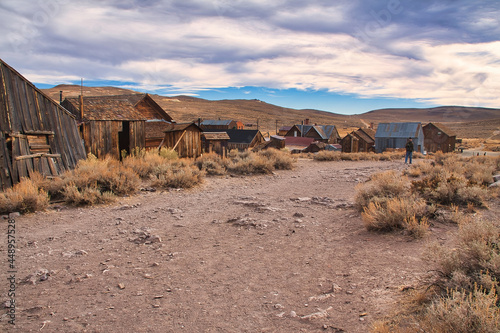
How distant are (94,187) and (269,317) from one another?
6855mm

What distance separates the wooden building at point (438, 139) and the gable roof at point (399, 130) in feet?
19.6

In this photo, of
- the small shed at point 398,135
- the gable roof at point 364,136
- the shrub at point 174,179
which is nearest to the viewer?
the shrub at point 174,179

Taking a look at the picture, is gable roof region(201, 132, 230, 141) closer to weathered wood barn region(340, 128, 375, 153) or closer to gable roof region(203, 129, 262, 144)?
gable roof region(203, 129, 262, 144)

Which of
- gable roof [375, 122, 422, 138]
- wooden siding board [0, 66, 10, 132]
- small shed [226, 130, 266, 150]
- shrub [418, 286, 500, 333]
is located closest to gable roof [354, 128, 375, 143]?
gable roof [375, 122, 422, 138]

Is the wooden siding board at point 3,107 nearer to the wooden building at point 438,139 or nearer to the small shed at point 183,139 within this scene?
the small shed at point 183,139

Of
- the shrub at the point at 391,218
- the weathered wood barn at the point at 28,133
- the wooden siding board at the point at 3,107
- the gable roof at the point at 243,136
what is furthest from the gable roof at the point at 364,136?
the wooden siding board at the point at 3,107

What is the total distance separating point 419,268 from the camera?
3.93 m

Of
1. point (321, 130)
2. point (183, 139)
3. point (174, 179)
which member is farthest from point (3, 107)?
point (321, 130)

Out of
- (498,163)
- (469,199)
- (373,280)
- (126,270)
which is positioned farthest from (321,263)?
(498,163)

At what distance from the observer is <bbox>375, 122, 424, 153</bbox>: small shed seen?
39006 mm

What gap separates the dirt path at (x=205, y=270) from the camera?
321cm

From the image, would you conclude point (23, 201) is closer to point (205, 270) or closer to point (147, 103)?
point (205, 270)

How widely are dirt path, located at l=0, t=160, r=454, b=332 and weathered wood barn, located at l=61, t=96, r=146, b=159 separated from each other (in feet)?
25.6

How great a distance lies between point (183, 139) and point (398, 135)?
102 feet
